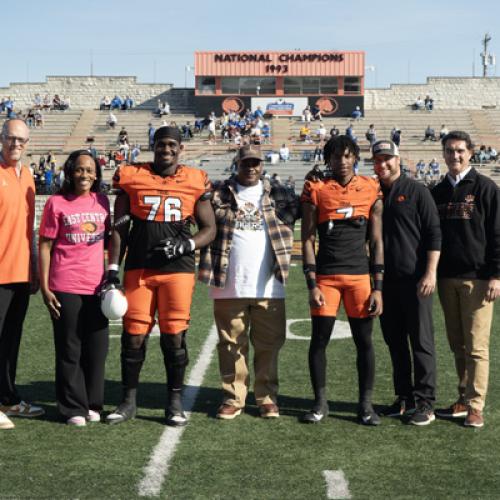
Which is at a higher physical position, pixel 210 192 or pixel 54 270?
pixel 210 192

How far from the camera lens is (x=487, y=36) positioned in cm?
6669

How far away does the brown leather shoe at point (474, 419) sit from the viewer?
5.21 metres

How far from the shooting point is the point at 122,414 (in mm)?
5293

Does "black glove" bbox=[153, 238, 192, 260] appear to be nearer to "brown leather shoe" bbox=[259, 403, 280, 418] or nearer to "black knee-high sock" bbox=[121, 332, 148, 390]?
"black knee-high sock" bbox=[121, 332, 148, 390]

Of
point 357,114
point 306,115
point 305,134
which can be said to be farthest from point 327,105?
point 305,134

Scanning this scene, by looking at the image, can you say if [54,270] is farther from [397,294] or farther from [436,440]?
[436,440]

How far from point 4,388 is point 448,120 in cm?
4353

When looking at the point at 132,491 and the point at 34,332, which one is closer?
the point at 132,491

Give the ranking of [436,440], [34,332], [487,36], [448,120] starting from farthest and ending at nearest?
[487,36], [448,120], [34,332], [436,440]

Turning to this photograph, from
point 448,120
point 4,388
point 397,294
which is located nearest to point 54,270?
point 4,388

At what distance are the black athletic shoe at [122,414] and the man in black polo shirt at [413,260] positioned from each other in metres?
1.79

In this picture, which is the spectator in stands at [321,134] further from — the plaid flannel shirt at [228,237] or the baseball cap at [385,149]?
the plaid flannel shirt at [228,237]

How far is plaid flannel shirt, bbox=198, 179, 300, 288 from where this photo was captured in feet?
17.7

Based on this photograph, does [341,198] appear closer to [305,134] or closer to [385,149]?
[385,149]
